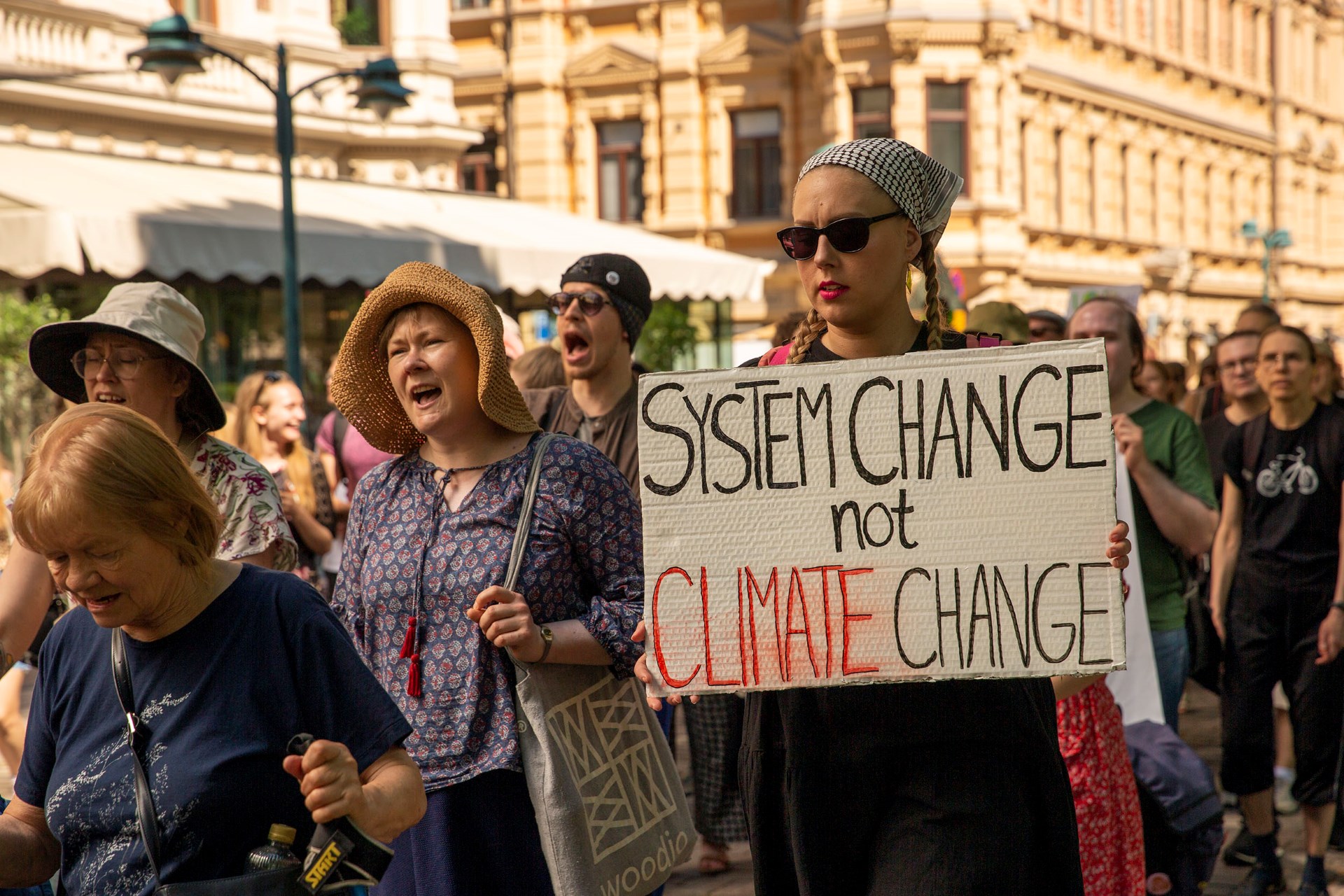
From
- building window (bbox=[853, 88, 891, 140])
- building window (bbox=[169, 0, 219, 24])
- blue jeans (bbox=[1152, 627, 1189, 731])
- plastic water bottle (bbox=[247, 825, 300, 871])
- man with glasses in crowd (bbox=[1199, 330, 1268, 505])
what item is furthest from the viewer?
building window (bbox=[853, 88, 891, 140])

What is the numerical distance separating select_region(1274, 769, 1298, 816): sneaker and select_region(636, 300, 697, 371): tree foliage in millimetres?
13779

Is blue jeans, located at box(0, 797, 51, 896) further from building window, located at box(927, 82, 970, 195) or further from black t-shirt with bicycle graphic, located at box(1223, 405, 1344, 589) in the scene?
building window, located at box(927, 82, 970, 195)

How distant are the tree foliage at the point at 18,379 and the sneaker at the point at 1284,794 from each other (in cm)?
908

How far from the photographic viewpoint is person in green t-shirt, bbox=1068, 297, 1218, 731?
16.5ft

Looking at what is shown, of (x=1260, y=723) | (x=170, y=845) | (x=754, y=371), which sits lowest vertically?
(x=1260, y=723)

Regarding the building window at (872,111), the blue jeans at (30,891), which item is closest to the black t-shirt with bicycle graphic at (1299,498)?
the blue jeans at (30,891)

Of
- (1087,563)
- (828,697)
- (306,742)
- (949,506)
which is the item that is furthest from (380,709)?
(1087,563)

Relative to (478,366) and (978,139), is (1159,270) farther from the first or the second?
(478,366)

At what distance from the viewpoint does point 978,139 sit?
94.2ft

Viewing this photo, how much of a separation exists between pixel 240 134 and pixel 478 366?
55.4ft

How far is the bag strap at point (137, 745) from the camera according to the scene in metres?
2.39

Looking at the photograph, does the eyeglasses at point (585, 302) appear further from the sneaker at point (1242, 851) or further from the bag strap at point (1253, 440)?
the sneaker at point (1242, 851)

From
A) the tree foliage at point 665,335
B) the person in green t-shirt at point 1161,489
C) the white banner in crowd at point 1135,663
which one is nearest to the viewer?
the white banner in crowd at point 1135,663

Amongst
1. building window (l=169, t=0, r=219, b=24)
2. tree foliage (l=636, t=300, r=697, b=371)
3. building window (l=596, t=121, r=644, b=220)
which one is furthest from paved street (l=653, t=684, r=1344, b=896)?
building window (l=596, t=121, r=644, b=220)
